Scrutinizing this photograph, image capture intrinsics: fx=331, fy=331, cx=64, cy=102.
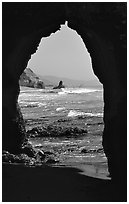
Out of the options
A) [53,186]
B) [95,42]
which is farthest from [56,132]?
[53,186]

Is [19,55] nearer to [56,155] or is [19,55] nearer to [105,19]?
[105,19]

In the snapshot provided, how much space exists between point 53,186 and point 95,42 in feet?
14.2

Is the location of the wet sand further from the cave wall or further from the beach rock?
the beach rock

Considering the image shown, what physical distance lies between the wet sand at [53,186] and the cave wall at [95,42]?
69 cm

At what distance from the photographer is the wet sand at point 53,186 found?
7891 millimetres

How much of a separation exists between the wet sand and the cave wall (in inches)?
27.0

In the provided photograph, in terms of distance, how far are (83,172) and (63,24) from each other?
5126 millimetres

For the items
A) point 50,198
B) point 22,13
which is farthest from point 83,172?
point 22,13

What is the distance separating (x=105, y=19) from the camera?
28.5ft

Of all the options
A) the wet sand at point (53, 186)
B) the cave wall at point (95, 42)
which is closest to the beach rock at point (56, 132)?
the cave wall at point (95, 42)

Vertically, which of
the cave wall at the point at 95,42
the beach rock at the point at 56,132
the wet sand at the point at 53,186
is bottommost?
the beach rock at the point at 56,132

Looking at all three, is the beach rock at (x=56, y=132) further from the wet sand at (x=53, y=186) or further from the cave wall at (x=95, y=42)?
the wet sand at (x=53, y=186)

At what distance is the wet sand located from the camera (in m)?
7.89

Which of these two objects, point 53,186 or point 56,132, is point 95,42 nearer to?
point 53,186
